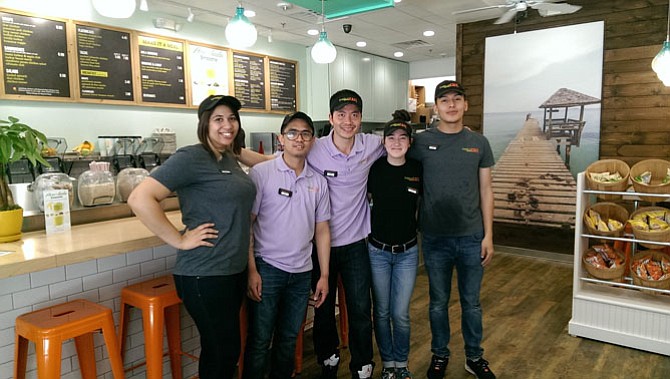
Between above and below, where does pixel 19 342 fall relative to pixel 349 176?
below

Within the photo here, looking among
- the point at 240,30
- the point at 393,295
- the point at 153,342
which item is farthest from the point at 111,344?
the point at 240,30

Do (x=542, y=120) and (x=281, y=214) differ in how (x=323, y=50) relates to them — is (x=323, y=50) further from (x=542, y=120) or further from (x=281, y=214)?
(x=542, y=120)

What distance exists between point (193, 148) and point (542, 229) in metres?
4.57

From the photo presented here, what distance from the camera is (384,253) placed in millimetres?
2295

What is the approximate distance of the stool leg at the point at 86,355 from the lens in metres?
2.04

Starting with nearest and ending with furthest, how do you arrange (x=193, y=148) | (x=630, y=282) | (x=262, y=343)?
(x=193, y=148), (x=262, y=343), (x=630, y=282)

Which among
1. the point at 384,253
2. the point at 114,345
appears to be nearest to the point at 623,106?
the point at 384,253

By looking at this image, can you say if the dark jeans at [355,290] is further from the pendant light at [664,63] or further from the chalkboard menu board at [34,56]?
the chalkboard menu board at [34,56]

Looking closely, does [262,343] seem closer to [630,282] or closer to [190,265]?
[190,265]

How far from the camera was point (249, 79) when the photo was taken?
650 cm

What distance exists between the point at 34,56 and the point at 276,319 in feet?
13.2

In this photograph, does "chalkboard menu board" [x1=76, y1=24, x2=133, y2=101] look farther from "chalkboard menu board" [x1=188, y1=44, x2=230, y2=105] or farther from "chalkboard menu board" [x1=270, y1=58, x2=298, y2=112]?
"chalkboard menu board" [x1=270, y1=58, x2=298, y2=112]

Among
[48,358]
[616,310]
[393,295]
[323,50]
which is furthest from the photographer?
[323,50]

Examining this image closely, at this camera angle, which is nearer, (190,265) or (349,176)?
(190,265)
